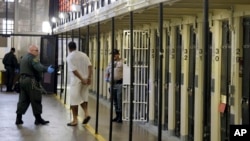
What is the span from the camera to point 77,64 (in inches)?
457

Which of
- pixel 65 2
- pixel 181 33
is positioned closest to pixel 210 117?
pixel 181 33

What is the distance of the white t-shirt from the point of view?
11.6 meters

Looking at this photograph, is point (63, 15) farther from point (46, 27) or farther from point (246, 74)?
point (246, 74)

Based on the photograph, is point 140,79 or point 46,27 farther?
point 46,27

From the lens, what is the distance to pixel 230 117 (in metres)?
7.96

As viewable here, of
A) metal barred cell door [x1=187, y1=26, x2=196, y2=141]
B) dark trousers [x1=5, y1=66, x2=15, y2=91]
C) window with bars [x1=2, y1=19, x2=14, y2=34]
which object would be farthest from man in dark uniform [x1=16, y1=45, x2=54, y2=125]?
window with bars [x1=2, y1=19, x2=14, y2=34]

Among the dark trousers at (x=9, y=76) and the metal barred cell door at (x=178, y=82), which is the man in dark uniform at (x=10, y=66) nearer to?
the dark trousers at (x=9, y=76)

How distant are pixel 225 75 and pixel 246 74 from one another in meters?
0.66

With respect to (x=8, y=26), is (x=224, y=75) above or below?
below

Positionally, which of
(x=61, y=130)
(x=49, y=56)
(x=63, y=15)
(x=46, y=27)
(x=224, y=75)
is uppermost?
(x=63, y=15)

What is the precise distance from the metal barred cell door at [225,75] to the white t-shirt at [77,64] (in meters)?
4.12

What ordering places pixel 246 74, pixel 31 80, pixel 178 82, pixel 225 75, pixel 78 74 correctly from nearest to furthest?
pixel 246 74
pixel 225 75
pixel 178 82
pixel 78 74
pixel 31 80

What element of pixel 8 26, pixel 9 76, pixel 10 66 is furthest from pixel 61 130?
pixel 8 26

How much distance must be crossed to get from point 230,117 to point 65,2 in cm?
1390
